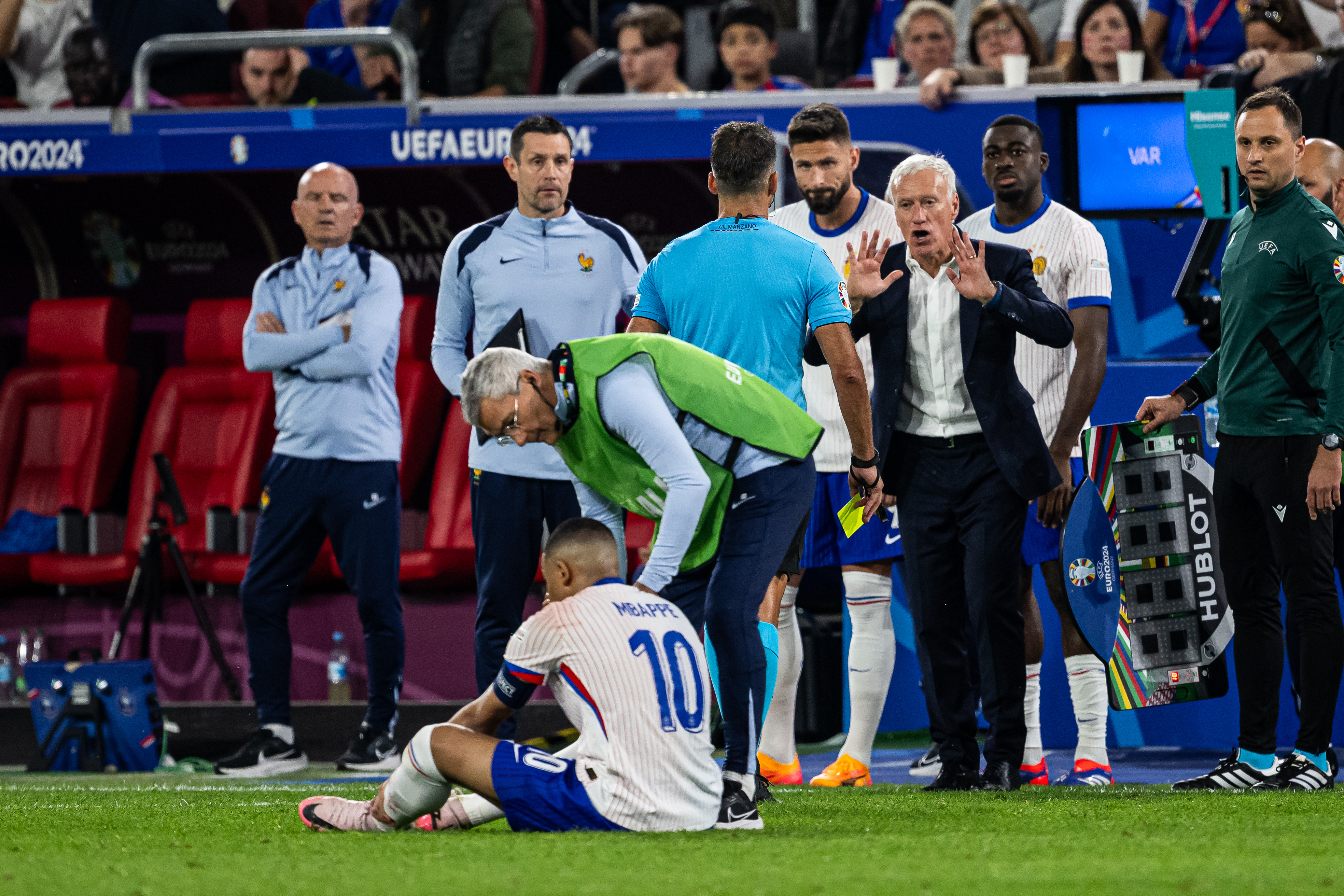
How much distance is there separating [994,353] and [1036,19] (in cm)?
422

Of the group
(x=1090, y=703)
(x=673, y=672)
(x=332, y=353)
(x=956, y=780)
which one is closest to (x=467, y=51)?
(x=332, y=353)

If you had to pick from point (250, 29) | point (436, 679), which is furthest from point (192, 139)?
point (436, 679)

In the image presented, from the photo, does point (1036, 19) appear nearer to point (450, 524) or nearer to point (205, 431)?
point (450, 524)

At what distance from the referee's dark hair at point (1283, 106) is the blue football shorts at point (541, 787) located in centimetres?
284

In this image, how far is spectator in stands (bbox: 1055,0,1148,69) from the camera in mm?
7645

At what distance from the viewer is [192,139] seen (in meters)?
7.57

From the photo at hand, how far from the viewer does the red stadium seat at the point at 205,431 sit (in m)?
8.40

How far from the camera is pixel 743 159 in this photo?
4586 millimetres

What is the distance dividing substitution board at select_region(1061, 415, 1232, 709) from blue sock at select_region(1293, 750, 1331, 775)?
30.5 inches

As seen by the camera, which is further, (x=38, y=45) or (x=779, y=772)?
(x=38, y=45)

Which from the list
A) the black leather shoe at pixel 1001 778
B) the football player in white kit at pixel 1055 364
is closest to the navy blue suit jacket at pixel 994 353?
the football player in white kit at pixel 1055 364

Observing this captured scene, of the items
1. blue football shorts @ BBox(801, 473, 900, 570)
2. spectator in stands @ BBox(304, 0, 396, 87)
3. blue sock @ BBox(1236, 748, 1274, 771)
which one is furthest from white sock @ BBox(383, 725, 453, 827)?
spectator in stands @ BBox(304, 0, 396, 87)

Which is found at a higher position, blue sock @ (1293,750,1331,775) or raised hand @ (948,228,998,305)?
raised hand @ (948,228,998,305)

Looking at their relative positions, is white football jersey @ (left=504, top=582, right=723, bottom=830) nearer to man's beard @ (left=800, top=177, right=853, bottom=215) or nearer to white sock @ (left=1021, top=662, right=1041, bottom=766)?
white sock @ (left=1021, top=662, right=1041, bottom=766)
